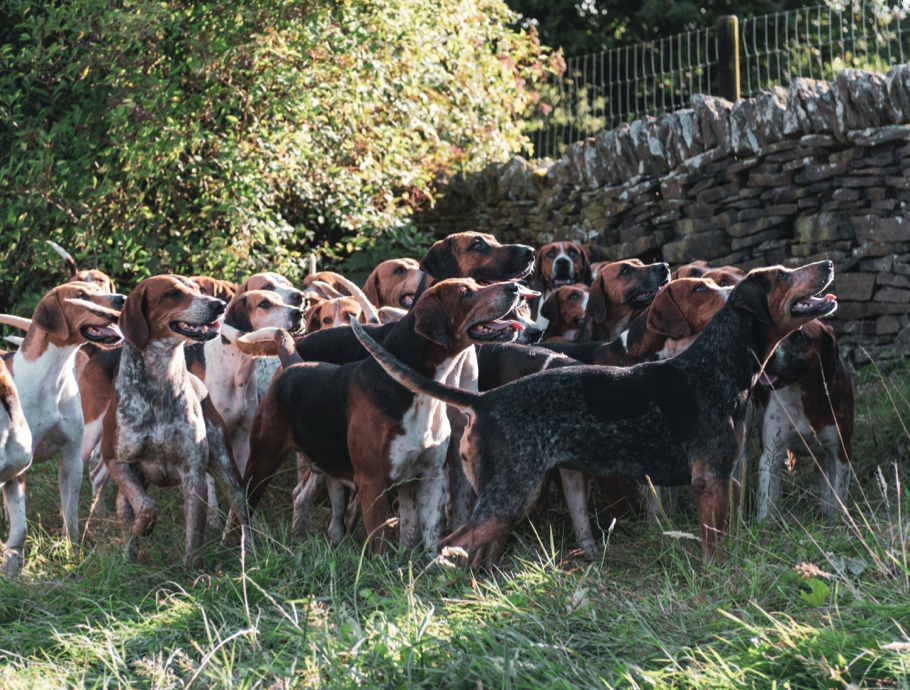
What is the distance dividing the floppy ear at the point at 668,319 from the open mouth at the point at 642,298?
1.25 meters

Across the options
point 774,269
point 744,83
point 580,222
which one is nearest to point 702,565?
point 774,269

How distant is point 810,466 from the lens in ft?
21.1

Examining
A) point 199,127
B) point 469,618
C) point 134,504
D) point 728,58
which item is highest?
point 728,58

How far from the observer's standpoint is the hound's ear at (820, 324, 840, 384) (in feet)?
19.2

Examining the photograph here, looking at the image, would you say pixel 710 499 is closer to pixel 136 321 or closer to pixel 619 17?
pixel 136 321

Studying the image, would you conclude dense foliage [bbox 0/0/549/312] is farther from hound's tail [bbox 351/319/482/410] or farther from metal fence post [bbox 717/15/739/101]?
hound's tail [bbox 351/319/482/410]

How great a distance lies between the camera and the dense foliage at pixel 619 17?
20188 millimetres

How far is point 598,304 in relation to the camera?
7.09m

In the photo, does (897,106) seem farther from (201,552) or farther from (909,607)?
(201,552)

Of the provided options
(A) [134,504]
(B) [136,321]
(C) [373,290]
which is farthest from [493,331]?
(C) [373,290]

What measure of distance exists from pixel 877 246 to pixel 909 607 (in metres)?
5.68

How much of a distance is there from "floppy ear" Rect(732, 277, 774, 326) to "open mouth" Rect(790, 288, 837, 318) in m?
0.13

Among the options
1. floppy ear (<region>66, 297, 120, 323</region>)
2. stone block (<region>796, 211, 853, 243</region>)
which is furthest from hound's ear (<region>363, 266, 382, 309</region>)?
stone block (<region>796, 211, 853, 243</region>)

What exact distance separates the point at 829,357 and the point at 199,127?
7.40 m
